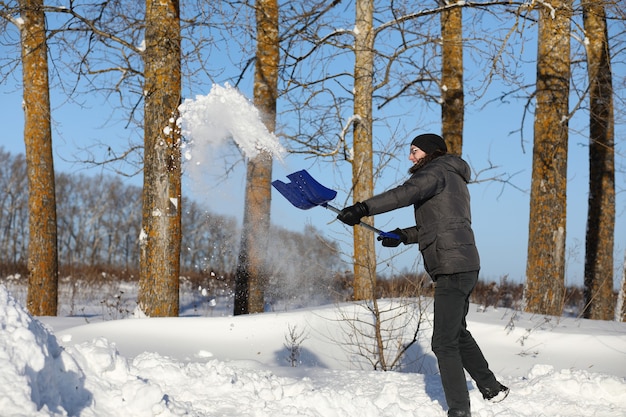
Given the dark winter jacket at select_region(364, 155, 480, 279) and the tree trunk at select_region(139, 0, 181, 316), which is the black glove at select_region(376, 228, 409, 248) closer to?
the dark winter jacket at select_region(364, 155, 480, 279)

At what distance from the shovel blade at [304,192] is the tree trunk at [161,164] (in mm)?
3088

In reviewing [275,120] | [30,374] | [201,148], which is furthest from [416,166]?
[275,120]

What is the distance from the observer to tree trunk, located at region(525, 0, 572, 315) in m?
9.36

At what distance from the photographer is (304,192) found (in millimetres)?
4941

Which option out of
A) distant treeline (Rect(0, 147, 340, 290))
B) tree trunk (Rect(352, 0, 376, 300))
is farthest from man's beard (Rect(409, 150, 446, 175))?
distant treeline (Rect(0, 147, 340, 290))

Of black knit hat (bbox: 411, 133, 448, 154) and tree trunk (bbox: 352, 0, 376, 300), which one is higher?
tree trunk (bbox: 352, 0, 376, 300)

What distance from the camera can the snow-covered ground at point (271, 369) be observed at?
3363mm

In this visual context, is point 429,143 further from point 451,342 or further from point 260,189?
point 260,189

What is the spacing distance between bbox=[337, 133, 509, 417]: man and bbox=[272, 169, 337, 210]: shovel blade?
29.3 inches

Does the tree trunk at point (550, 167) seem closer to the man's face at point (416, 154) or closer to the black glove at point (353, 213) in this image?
the man's face at point (416, 154)

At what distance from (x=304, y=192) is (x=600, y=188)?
9.28m

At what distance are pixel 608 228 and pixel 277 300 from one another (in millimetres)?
7683

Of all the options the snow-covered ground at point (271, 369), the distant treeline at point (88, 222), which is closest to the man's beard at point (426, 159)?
the snow-covered ground at point (271, 369)

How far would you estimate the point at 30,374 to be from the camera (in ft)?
10.2
